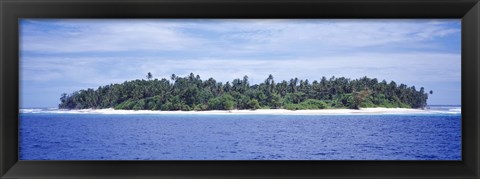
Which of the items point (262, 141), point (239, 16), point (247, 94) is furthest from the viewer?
point (262, 141)

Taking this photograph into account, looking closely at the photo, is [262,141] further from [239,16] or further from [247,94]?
[239,16]

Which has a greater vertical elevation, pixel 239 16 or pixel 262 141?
pixel 239 16

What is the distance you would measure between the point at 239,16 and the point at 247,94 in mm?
2500

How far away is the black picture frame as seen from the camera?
1224mm

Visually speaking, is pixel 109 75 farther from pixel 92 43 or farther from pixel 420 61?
pixel 420 61

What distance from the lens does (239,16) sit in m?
1.23

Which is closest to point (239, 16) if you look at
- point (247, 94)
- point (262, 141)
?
point (247, 94)

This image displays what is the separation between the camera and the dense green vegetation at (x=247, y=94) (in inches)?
141

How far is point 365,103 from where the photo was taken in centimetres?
387

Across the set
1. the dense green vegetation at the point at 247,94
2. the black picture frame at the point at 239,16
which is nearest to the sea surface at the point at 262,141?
the dense green vegetation at the point at 247,94

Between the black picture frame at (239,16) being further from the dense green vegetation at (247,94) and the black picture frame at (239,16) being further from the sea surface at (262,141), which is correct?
the sea surface at (262,141)

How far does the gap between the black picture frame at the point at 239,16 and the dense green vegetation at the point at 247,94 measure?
7.31 feet

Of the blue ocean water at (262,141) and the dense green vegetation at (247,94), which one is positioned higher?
the dense green vegetation at (247,94)

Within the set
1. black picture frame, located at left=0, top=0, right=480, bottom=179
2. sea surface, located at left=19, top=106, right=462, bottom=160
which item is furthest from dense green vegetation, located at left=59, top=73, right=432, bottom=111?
sea surface, located at left=19, top=106, right=462, bottom=160
